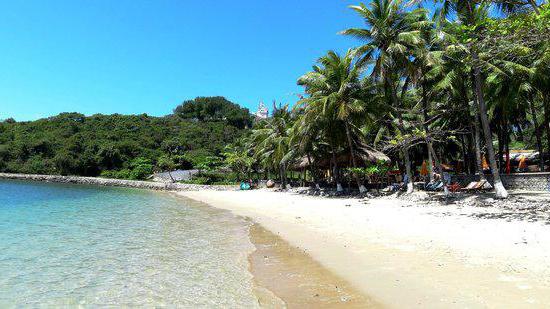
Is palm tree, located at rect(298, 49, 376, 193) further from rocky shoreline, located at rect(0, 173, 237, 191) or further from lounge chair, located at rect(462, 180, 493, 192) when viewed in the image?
Answer: rocky shoreline, located at rect(0, 173, 237, 191)

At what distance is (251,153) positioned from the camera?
4247 cm

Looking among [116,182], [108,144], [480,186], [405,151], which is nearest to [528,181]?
[480,186]

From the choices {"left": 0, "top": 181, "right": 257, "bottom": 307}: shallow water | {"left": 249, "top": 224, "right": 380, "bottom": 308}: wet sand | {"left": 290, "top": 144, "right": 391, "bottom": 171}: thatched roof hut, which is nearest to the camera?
{"left": 249, "top": 224, "right": 380, "bottom": 308}: wet sand

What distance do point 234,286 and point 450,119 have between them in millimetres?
23470

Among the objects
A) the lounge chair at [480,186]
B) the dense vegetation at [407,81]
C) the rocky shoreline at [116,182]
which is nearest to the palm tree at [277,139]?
the dense vegetation at [407,81]

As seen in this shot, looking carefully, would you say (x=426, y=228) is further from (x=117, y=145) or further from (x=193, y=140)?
(x=193, y=140)

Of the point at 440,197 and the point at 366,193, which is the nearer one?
the point at 440,197

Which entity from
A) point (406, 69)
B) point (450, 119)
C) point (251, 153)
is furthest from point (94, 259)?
point (251, 153)

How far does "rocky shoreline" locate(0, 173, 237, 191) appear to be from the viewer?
40.4 m

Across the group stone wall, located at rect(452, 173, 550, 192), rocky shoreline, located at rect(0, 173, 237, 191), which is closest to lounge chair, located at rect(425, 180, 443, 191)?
stone wall, located at rect(452, 173, 550, 192)

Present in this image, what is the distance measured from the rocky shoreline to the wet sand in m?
29.5

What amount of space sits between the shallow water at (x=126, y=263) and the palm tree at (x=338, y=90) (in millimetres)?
8344

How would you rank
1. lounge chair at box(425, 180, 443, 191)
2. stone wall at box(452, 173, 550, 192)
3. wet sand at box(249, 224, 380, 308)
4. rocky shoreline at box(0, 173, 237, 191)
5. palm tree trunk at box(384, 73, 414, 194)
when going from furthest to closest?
1. rocky shoreline at box(0, 173, 237, 191)
2. lounge chair at box(425, 180, 443, 191)
3. palm tree trunk at box(384, 73, 414, 194)
4. stone wall at box(452, 173, 550, 192)
5. wet sand at box(249, 224, 380, 308)

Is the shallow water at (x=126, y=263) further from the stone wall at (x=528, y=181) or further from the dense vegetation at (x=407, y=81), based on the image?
the stone wall at (x=528, y=181)
